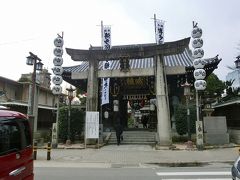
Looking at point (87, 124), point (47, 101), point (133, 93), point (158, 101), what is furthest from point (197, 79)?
point (47, 101)

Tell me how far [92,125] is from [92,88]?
124 inches

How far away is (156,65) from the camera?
77.5ft

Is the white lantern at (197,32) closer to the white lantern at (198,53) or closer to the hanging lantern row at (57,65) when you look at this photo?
the white lantern at (198,53)

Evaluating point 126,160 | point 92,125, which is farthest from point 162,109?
point 126,160

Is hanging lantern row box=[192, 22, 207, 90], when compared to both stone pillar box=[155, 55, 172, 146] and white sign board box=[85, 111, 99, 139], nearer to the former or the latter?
stone pillar box=[155, 55, 172, 146]

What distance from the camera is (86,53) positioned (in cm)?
2438

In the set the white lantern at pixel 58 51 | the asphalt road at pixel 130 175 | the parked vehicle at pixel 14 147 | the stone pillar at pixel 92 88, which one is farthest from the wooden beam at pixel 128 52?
the parked vehicle at pixel 14 147

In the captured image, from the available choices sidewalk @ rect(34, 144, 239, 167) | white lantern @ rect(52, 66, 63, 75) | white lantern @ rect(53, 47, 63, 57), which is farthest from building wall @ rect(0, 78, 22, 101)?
sidewalk @ rect(34, 144, 239, 167)

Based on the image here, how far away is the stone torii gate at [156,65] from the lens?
22453mm

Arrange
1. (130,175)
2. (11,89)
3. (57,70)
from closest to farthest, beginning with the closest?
(130,175) → (57,70) → (11,89)

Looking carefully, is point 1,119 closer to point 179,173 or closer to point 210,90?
point 179,173

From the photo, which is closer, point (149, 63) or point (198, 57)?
point (198, 57)

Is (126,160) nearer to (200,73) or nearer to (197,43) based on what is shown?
(200,73)

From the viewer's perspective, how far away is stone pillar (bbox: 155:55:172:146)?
2220cm
